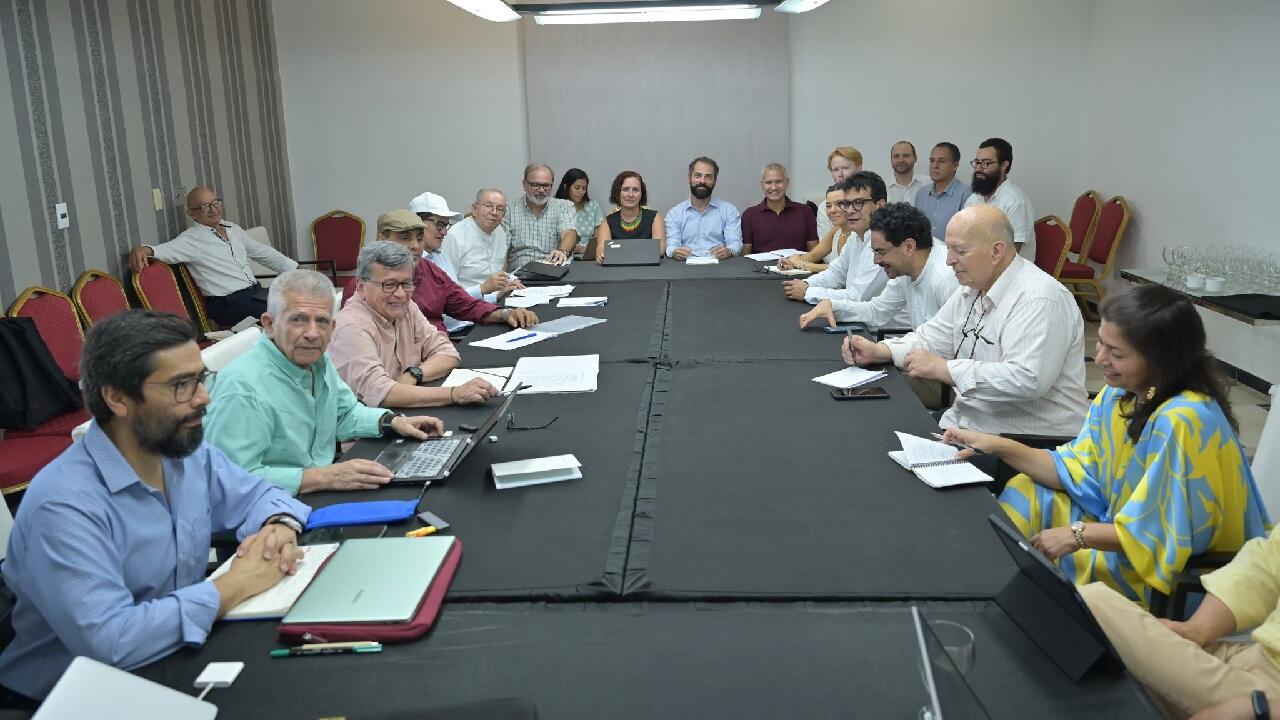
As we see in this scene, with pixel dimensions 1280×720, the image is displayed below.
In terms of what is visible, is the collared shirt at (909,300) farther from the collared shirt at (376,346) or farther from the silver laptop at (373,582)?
the silver laptop at (373,582)

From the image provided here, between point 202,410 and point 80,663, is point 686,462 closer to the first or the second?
point 202,410

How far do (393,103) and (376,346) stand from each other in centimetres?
524

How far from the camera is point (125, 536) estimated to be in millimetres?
1754

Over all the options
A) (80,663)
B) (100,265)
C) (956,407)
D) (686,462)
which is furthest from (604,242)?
(80,663)

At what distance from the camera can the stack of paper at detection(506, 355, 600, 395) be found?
126 inches

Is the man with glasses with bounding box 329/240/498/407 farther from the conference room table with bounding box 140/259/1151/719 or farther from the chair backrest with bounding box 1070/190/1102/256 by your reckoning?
the chair backrest with bounding box 1070/190/1102/256

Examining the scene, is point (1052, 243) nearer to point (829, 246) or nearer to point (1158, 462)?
point (829, 246)

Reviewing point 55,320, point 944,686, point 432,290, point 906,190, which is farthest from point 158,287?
point 906,190

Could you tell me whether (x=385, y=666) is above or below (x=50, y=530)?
below

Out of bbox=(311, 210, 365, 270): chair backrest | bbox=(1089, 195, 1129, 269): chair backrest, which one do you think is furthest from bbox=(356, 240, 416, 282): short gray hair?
bbox=(1089, 195, 1129, 269): chair backrest

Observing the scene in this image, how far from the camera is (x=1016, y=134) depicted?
8031 mm

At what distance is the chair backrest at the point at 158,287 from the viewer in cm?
544

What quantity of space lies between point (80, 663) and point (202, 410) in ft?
2.06

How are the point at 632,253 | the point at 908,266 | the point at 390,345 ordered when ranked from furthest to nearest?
the point at 632,253 < the point at 908,266 < the point at 390,345
